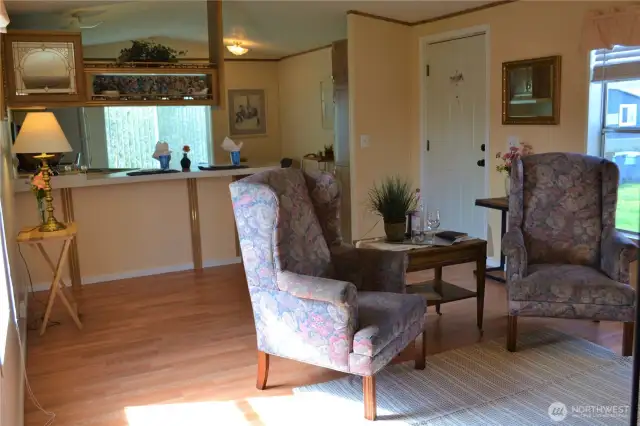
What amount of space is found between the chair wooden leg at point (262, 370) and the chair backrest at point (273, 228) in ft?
1.26

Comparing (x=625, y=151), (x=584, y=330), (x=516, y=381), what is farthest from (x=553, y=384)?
(x=625, y=151)

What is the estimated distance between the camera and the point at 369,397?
2619 mm

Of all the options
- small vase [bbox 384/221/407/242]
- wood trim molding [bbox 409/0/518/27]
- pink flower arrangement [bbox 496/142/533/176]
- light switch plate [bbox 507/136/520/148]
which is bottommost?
small vase [bbox 384/221/407/242]

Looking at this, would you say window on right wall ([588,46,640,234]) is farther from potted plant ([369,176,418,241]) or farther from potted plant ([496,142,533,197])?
potted plant ([369,176,418,241])

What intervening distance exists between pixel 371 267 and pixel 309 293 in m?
0.66

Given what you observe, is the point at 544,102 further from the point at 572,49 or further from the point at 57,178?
the point at 57,178

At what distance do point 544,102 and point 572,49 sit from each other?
43 cm

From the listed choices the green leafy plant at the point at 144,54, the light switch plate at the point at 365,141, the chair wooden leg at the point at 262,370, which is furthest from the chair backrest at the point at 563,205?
the green leafy plant at the point at 144,54

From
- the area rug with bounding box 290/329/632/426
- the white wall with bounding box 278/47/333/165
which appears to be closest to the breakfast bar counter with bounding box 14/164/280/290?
the white wall with bounding box 278/47/333/165

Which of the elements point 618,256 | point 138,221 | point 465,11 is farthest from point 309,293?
point 465,11

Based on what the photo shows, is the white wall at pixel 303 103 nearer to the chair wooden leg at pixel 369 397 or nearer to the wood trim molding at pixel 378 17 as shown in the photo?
the wood trim molding at pixel 378 17

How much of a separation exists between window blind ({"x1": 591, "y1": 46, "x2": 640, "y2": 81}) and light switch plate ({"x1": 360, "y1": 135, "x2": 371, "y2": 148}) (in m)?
2.09

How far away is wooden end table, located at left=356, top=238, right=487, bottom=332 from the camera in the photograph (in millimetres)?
3320

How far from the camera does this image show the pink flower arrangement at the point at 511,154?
449 cm
